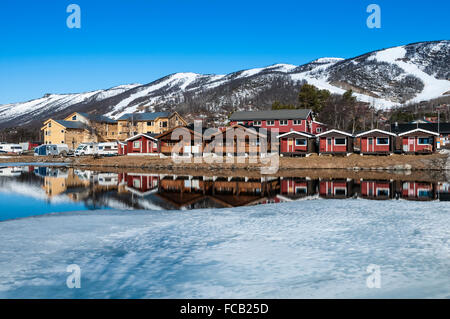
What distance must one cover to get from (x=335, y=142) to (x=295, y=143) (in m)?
4.70

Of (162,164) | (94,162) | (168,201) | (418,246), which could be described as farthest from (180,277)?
(94,162)

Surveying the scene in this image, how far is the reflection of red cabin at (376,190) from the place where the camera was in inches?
704

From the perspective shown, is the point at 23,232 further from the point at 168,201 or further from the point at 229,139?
the point at 229,139

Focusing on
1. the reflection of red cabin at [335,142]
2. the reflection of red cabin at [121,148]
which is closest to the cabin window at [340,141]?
the reflection of red cabin at [335,142]

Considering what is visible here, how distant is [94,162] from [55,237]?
3897cm

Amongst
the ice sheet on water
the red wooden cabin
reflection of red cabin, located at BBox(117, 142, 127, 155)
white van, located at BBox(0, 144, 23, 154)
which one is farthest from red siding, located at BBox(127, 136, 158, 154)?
the ice sheet on water

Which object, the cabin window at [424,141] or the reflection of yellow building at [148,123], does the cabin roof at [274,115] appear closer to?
the cabin window at [424,141]

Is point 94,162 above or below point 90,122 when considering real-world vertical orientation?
below

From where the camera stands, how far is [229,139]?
43.0 m

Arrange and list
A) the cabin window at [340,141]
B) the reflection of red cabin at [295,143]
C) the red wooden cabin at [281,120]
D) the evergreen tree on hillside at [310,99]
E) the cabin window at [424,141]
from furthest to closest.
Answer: the evergreen tree on hillside at [310,99], the red wooden cabin at [281,120], the reflection of red cabin at [295,143], the cabin window at [340,141], the cabin window at [424,141]

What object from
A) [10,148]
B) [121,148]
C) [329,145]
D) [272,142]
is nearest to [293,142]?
[272,142]

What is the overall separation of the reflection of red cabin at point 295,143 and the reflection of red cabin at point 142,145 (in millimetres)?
16803

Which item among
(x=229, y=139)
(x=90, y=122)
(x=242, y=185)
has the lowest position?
(x=242, y=185)

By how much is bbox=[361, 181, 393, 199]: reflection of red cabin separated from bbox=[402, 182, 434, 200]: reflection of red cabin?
0.79 m
